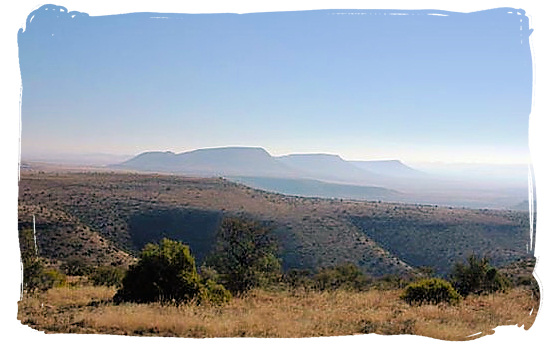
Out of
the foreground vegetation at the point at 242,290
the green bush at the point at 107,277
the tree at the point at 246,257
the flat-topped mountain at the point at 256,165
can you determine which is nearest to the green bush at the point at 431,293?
the foreground vegetation at the point at 242,290

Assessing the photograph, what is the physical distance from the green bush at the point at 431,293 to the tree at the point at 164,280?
1.36 m

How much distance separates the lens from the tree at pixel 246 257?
5.11 metres

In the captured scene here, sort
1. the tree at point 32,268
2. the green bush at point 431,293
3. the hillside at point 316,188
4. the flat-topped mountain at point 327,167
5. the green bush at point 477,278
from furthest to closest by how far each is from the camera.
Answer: the hillside at point 316,188 → the flat-topped mountain at point 327,167 → the green bush at point 477,278 → the green bush at point 431,293 → the tree at point 32,268

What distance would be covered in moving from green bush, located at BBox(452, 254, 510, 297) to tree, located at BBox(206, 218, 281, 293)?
63.9 inches

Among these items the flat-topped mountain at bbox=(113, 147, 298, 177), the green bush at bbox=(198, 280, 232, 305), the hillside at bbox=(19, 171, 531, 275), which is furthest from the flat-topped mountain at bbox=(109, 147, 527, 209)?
the green bush at bbox=(198, 280, 232, 305)

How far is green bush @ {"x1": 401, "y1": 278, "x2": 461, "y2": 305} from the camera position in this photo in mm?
4109

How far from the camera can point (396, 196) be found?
22.2 ft

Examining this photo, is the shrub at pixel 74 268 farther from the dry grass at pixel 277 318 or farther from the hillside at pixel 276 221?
the dry grass at pixel 277 318

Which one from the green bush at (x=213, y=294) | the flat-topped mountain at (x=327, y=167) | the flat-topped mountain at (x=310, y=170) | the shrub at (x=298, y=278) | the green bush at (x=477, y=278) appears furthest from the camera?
the shrub at (x=298, y=278)

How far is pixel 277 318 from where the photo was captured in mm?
3418

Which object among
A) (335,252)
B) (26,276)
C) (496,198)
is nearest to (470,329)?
(496,198)

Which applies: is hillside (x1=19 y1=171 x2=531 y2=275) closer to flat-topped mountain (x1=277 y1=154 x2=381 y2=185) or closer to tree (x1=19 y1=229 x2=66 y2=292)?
tree (x1=19 y1=229 x2=66 y2=292)

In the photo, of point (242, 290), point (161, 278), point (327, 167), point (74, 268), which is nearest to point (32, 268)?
point (161, 278)

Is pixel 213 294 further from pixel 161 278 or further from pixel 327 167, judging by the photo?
pixel 327 167
